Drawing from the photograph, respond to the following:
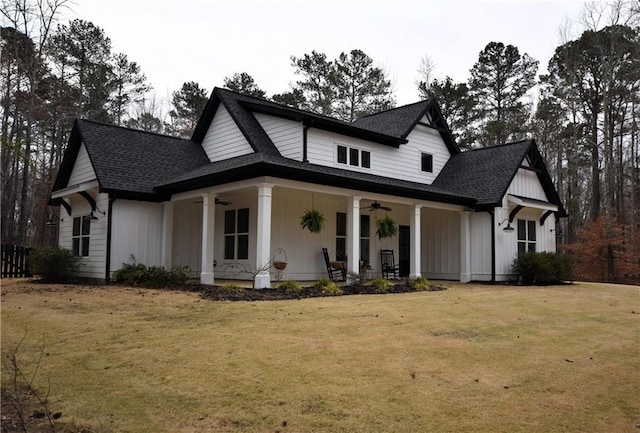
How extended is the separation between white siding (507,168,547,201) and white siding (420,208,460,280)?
2.27 metres

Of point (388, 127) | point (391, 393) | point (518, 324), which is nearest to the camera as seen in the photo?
point (391, 393)

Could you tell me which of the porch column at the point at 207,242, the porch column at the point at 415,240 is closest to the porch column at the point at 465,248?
the porch column at the point at 415,240

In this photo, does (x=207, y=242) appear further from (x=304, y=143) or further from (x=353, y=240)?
(x=304, y=143)

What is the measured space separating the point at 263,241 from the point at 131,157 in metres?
7.10

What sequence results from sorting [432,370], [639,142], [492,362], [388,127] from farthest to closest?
Answer: [639,142], [388,127], [492,362], [432,370]

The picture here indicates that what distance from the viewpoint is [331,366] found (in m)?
5.38

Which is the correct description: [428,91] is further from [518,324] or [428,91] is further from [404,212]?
[518,324]

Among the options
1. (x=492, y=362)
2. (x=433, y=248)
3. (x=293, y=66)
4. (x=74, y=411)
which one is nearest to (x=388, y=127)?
(x=433, y=248)

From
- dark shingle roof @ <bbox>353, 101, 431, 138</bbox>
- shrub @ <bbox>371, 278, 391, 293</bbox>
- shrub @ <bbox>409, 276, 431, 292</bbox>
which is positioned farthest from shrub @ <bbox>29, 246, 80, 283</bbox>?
dark shingle roof @ <bbox>353, 101, 431, 138</bbox>

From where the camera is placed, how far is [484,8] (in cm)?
1556

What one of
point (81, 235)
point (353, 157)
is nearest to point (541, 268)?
point (353, 157)

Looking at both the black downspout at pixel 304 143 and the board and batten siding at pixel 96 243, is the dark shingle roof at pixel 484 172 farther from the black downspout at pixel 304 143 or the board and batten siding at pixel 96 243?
the board and batten siding at pixel 96 243

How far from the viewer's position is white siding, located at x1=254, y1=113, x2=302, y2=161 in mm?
15203

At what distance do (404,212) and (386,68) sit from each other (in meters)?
19.4
